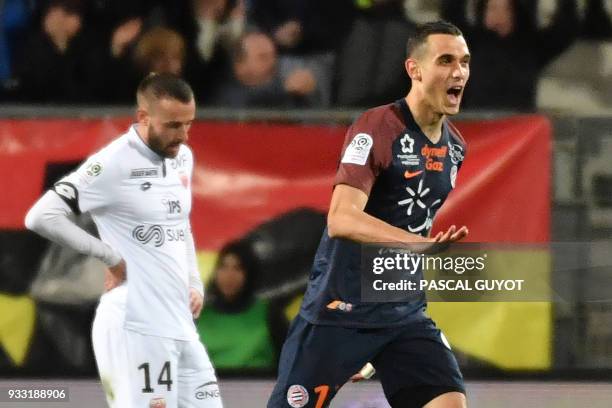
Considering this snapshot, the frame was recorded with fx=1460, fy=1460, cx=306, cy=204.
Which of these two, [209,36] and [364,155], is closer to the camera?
[364,155]

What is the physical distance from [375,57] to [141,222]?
3.39 metres

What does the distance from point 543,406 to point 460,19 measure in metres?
2.64

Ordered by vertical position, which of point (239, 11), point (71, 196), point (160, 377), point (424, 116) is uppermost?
point (239, 11)

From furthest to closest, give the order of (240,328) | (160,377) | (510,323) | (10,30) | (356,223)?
(10,30), (240,328), (510,323), (160,377), (356,223)

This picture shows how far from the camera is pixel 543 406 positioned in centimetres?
855

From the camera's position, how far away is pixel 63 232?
6.38 meters

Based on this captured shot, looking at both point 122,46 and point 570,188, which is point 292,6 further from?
point 570,188

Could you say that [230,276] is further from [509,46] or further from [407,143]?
[407,143]

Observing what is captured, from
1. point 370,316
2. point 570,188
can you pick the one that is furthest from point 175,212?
point 570,188

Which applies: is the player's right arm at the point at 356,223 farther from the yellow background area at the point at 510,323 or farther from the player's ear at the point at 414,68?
the yellow background area at the point at 510,323

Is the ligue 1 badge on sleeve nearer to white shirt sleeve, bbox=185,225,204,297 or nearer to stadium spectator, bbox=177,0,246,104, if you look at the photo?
white shirt sleeve, bbox=185,225,204,297

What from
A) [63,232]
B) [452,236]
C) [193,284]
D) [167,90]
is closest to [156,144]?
[167,90]

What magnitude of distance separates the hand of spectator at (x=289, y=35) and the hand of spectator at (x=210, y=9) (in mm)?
417

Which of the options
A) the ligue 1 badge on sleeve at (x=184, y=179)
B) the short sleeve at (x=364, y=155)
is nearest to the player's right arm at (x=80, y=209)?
the ligue 1 badge on sleeve at (x=184, y=179)
